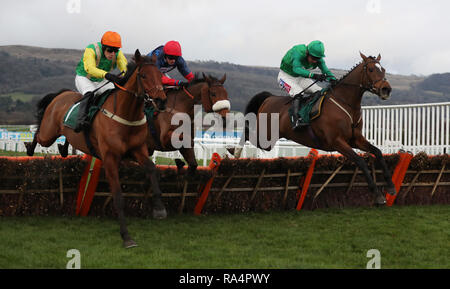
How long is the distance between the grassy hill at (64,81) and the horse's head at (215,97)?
4438 centimetres

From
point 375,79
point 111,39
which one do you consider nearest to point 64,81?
point 111,39

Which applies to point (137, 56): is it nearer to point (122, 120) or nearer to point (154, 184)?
point (122, 120)

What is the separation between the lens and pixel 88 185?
633cm

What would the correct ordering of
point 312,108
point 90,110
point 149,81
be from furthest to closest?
point 312,108
point 90,110
point 149,81

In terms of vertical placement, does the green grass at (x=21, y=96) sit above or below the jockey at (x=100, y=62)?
below

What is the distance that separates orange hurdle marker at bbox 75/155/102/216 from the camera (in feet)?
20.8

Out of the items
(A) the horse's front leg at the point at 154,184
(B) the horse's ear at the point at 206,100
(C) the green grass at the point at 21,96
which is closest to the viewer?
(A) the horse's front leg at the point at 154,184

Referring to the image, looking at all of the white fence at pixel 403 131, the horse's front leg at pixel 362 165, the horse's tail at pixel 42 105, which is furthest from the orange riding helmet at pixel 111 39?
the white fence at pixel 403 131

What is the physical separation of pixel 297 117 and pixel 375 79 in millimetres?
1215

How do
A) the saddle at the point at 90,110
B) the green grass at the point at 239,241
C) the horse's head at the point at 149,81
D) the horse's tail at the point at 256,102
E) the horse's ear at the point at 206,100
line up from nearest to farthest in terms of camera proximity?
the green grass at the point at 239,241 → the horse's head at the point at 149,81 → the saddle at the point at 90,110 → the horse's ear at the point at 206,100 → the horse's tail at the point at 256,102

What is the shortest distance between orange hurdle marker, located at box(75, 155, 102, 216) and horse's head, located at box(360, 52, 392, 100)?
3553mm

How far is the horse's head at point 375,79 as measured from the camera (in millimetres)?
6246

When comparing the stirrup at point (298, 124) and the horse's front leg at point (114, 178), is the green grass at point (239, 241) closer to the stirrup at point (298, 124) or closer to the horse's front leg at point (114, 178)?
the horse's front leg at point (114, 178)

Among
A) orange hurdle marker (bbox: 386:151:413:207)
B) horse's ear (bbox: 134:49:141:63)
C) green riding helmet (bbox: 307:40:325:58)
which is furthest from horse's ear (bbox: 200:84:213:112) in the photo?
orange hurdle marker (bbox: 386:151:413:207)
